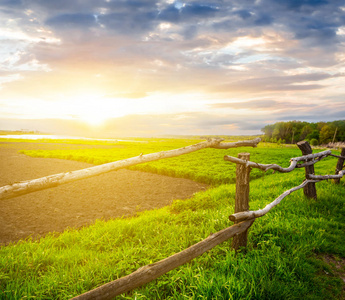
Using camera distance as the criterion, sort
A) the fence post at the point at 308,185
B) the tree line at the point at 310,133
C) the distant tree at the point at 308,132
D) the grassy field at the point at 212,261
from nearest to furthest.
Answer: the grassy field at the point at 212,261 → the fence post at the point at 308,185 → the tree line at the point at 310,133 → the distant tree at the point at 308,132

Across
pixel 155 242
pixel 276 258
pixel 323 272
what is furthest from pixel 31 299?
pixel 323 272

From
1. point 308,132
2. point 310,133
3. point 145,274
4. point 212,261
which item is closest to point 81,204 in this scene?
point 212,261

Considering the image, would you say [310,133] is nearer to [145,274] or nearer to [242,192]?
[242,192]

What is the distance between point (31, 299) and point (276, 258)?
13.2ft

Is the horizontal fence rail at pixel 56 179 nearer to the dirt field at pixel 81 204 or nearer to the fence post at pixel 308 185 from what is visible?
the fence post at pixel 308 185

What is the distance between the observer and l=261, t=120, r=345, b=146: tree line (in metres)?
108

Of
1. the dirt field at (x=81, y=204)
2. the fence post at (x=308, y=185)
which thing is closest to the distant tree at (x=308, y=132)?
the dirt field at (x=81, y=204)

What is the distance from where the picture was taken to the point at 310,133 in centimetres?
12638

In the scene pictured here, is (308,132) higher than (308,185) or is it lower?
higher

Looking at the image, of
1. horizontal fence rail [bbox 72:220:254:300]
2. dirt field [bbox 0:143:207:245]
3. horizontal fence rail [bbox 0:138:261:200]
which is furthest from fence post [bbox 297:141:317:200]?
dirt field [bbox 0:143:207:245]

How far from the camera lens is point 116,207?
10758 mm

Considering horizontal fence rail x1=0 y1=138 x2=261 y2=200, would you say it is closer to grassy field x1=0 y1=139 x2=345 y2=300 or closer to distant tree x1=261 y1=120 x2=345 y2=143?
grassy field x1=0 y1=139 x2=345 y2=300

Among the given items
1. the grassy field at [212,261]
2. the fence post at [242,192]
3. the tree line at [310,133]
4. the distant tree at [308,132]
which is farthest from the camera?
the distant tree at [308,132]

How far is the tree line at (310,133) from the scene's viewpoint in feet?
355
